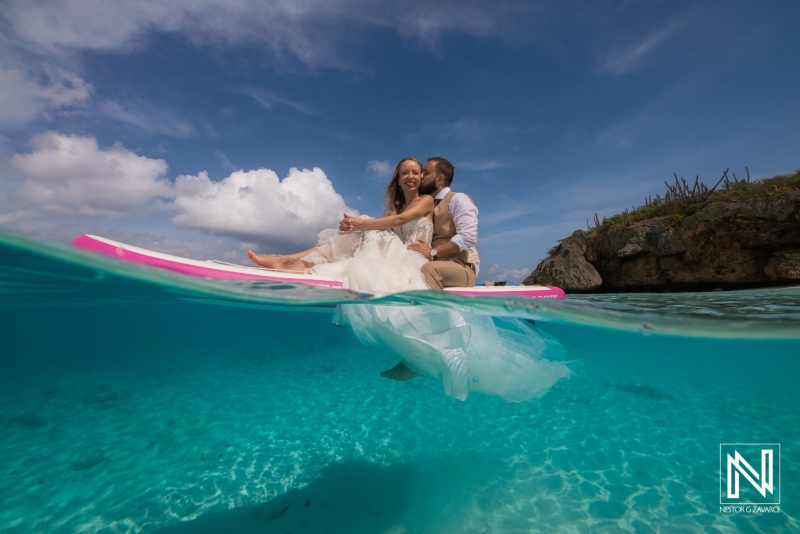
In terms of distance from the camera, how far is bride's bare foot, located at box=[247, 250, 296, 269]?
4.34 metres

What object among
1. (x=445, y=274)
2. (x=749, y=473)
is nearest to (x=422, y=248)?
(x=445, y=274)

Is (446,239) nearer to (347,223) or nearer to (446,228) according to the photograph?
(446,228)

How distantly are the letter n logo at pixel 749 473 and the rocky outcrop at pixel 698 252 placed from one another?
1410 centimetres

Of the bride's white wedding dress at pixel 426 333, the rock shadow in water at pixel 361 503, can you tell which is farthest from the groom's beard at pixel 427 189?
the rock shadow in water at pixel 361 503

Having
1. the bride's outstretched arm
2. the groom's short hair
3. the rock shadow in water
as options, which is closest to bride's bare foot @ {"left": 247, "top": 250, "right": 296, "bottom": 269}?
the bride's outstretched arm

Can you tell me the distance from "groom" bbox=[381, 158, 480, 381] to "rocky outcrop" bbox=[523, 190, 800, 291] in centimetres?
1818

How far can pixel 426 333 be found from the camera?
3.47 m

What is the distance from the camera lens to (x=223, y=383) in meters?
9.61

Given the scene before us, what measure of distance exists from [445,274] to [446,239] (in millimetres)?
677

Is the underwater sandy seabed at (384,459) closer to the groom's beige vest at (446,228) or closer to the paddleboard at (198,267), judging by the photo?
the groom's beige vest at (446,228)

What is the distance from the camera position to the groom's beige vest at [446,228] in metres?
4.34

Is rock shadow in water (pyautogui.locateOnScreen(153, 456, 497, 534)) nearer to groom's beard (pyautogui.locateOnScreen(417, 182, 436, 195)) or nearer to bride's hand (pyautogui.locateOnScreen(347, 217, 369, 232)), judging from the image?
bride's hand (pyautogui.locateOnScreen(347, 217, 369, 232))

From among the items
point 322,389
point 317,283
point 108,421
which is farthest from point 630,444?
point 108,421

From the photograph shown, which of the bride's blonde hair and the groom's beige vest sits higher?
the bride's blonde hair
